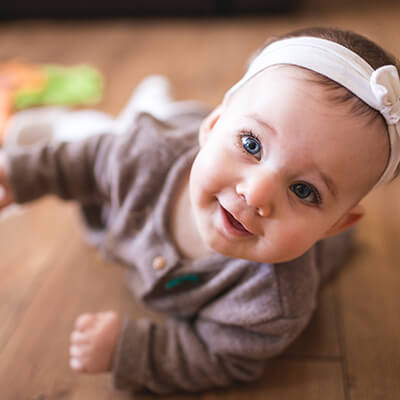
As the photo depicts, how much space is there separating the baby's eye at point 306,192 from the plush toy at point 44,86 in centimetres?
89

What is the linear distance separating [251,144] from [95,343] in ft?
1.20

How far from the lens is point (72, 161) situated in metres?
0.75

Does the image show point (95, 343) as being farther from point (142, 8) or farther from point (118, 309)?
point (142, 8)

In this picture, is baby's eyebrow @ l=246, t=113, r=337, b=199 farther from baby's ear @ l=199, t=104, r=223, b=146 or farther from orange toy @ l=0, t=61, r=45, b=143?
orange toy @ l=0, t=61, r=45, b=143

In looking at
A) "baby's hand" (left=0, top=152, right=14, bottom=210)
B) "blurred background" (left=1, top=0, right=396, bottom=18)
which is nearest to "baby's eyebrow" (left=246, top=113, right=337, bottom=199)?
"baby's hand" (left=0, top=152, right=14, bottom=210)

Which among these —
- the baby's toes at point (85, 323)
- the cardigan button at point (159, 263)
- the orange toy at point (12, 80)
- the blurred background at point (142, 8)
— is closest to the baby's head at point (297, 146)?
the cardigan button at point (159, 263)

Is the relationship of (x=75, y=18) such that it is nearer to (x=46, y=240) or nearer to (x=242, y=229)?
(x=46, y=240)

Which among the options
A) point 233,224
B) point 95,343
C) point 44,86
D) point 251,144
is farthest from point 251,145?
point 44,86

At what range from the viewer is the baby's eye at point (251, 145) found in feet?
1.65

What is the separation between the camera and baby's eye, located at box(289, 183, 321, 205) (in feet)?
A: 1.64

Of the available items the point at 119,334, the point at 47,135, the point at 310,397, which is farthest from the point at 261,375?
the point at 47,135

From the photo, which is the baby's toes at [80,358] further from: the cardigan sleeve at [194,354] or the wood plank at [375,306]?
the wood plank at [375,306]

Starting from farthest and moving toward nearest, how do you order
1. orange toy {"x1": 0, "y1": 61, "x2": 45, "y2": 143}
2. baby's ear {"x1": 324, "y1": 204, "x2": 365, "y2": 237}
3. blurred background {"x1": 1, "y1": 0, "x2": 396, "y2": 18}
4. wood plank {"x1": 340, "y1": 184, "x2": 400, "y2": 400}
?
blurred background {"x1": 1, "y1": 0, "x2": 396, "y2": 18} → orange toy {"x1": 0, "y1": 61, "x2": 45, "y2": 143} → wood plank {"x1": 340, "y1": 184, "x2": 400, "y2": 400} → baby's ear {"x1": 324, "y1": 204, "x2": 365, "y2": 237}

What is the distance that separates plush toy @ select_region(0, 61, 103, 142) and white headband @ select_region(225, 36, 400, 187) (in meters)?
0.87
